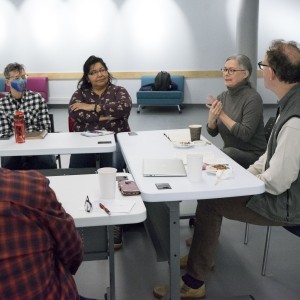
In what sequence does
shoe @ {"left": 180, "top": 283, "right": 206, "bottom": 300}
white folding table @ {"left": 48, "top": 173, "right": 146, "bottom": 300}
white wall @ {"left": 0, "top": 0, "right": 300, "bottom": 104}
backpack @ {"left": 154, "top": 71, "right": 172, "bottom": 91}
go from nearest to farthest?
white folding table @ {"left": 48, "top": 173, "right": 146, "bottom": 300}, shoe @ {"left": 180, "top": 283, "right": 206, "bottom": 300}, backpack @ {"left": 154, "top": 71, "right": 172, "bottom": 91}, white wall @ {"left": 0, "top": 0, "right": 300, "bottom": 104}

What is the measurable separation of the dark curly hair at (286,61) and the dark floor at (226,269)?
1.12 metres

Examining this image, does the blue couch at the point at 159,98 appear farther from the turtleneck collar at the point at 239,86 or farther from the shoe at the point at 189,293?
the shoe at the point at 189,293

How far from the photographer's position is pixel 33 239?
969mm

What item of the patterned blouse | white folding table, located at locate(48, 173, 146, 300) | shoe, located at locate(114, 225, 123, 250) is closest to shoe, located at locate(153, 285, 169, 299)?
white folding table, located at locate(48, 173, 146, 300)

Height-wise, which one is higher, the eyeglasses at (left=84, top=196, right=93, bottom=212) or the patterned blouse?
the patterned blouse

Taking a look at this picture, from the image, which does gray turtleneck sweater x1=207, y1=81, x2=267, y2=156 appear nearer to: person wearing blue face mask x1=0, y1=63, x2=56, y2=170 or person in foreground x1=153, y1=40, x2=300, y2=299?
person in foreground x1=153, y1=40, x2=300, y2=299

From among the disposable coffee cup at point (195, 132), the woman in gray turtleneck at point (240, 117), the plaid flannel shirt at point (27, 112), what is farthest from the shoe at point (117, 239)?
the plaid flannel shirt at point (27, 112)

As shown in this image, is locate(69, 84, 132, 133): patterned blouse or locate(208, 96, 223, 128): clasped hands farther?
locate(69, 84, 132, 133): patterned blouse

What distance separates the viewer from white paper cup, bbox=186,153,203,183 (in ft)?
5.72

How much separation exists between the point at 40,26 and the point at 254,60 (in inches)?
175

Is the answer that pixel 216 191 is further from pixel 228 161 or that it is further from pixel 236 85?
pixel 236 85

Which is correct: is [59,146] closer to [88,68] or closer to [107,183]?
[88,68]

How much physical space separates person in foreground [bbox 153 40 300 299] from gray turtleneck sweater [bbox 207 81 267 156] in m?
0.46

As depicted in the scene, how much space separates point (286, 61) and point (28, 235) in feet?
4.92
